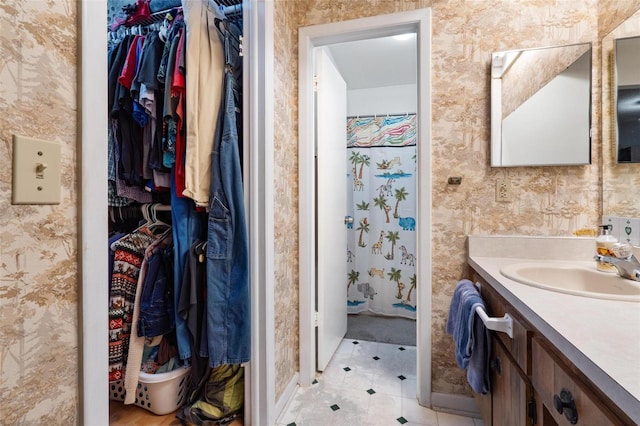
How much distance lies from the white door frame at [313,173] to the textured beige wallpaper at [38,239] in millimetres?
1252

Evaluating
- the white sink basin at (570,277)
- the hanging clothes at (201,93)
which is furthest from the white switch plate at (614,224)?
the hanging clothes at (201,93)

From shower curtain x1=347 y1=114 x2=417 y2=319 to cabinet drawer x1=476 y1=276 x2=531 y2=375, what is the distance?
1.69 meters

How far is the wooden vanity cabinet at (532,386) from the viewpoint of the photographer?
557 millimetres

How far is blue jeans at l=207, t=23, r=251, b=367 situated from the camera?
1.28 meters

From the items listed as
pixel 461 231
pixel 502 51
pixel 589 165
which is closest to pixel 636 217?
pixel 589 165

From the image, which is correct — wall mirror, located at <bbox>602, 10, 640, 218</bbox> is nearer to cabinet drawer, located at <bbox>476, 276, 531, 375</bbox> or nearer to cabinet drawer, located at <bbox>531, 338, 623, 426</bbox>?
cabinet drawer, located at <bbox>476, 276, 531, 375</bbox>

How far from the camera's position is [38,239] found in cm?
A: 49

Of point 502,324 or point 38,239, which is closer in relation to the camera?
point 38,239

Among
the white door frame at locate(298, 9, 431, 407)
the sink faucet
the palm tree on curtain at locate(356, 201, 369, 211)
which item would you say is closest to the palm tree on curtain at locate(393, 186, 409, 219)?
the palm tree on curtain at locate(356, 201, 369, 211)

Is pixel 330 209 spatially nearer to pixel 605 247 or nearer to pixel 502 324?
pixel 502 324

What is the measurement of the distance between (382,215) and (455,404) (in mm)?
1685

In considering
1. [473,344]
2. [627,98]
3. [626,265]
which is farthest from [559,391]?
[627,98]

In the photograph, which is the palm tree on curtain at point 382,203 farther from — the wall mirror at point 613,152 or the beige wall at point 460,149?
the wall mirror at point 613,152

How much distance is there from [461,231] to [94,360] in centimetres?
154
